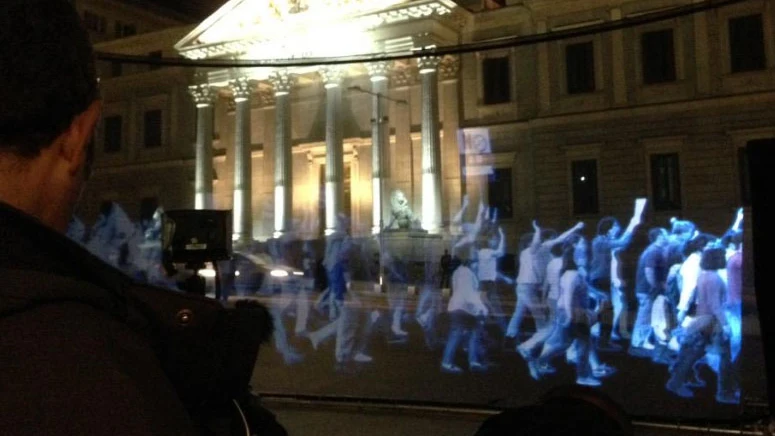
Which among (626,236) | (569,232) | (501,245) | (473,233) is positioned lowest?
(501,245)

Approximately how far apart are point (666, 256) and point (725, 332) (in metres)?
12.2

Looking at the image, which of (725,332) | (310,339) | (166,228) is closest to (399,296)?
(310,339)

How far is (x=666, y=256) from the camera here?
2216cm

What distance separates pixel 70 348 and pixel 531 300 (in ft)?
58.0

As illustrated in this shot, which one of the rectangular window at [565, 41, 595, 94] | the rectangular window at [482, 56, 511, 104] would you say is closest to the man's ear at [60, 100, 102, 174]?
the rectangular window at [565, 41, 595, 94]

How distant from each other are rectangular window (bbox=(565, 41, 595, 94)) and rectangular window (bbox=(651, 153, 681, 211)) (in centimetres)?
458

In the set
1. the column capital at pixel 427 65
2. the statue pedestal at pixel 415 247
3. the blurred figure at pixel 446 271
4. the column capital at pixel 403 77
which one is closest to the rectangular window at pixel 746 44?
the column capital at pixel 427 65

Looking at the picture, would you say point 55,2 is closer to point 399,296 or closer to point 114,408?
point 114,408

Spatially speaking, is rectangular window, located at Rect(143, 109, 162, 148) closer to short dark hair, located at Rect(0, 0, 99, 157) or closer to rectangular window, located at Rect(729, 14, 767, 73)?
rectangular window, located at Rect(729, 14, 767, 73)

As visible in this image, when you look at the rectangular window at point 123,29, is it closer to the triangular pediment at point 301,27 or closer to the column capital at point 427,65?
the triangular pediment at point 301,27

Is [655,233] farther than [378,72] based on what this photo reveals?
No

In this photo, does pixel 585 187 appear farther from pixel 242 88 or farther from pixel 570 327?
pixel 570 327

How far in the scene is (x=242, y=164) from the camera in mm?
38812

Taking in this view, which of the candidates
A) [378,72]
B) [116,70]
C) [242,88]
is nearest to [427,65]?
[378,72]
